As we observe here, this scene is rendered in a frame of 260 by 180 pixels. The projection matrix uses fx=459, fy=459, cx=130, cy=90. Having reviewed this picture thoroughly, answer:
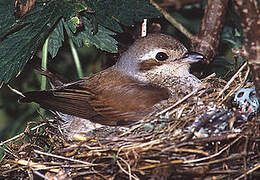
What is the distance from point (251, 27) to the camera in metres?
2.93

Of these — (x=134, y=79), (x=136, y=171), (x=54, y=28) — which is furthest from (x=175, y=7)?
(x=136, y=171)

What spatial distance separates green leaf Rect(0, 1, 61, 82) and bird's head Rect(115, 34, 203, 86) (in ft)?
2.80

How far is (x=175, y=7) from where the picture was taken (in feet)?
16.9

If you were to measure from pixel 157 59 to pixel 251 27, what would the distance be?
154 centimetres

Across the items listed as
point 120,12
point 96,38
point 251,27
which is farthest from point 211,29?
point 251,27

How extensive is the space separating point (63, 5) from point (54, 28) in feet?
1.07

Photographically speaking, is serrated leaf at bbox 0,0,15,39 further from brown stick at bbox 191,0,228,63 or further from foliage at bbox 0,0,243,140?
brown stick at bbox 191,0,228,63

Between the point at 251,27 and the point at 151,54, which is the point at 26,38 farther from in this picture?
the point at 251,27

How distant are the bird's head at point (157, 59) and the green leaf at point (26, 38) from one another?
2.80 feet

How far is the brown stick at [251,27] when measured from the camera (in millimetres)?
2857

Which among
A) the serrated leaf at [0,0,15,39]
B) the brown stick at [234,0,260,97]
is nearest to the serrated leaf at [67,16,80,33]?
the serrated leaf at [0,0,15,39]

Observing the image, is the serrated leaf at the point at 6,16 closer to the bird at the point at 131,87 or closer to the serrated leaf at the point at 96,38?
the serrated leaf at the point at 96,38

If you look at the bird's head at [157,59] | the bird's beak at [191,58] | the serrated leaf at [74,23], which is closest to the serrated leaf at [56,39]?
the serrated leaf at [74,23]

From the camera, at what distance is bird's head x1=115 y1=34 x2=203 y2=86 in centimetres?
431
